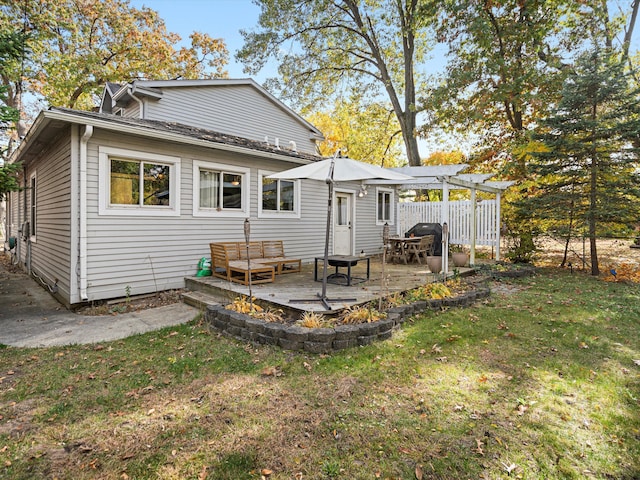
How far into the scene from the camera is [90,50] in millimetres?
18875

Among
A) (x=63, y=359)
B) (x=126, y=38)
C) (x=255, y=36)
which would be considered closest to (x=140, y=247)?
(x=63, y=359)

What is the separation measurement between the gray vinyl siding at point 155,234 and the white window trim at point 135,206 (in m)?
0.07

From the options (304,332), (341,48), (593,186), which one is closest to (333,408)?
(304,332)

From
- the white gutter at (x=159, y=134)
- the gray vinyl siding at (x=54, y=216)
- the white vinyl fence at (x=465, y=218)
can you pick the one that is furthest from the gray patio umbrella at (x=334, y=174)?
the white vinyl fence at (x=465, y=218)

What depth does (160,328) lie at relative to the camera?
4977 mm

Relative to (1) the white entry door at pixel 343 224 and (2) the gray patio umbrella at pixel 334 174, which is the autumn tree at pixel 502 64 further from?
(2) the gray patio umbrella at pixel 334 174

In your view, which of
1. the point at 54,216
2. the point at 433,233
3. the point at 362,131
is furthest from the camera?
the point at 362,131

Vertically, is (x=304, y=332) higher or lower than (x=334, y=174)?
lower

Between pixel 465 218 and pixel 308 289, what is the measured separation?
739 centimetres

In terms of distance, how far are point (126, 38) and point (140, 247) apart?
726 inches

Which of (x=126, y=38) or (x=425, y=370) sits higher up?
(x=126, y=38)

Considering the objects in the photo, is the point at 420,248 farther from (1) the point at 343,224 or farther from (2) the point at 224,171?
(2) the point at 224,171

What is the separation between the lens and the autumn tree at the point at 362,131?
21.9 metres

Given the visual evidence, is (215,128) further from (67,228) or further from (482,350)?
(482,350)
